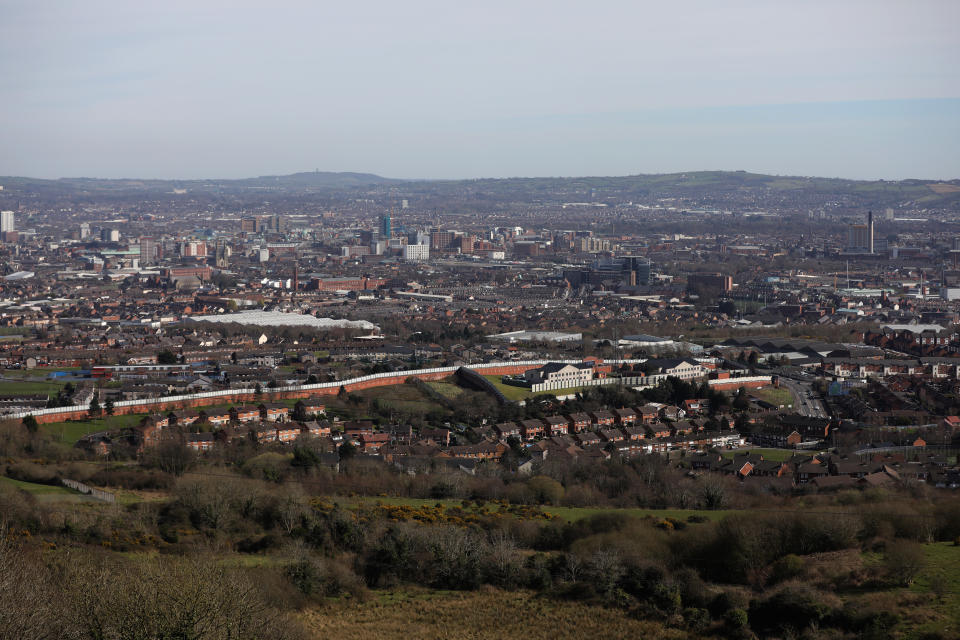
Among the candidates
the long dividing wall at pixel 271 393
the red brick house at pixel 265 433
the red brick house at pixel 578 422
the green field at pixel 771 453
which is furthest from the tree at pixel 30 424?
the green field at pixel 771 453

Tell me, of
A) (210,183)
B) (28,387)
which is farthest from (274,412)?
(210,183)

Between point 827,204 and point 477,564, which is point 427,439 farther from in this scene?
point 827,204

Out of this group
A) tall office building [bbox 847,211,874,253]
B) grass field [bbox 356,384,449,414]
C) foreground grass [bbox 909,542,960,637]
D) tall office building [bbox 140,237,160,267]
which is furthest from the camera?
tall office building [bbox 847,211,874,253]

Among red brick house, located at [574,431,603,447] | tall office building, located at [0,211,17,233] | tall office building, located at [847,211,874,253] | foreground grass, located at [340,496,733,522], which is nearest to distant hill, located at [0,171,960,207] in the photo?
tall office building, located at [847,211,874,253]

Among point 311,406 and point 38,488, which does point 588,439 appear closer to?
point 311,406

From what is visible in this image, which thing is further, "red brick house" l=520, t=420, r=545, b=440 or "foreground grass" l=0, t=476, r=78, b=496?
"red brick house" l=520, t=420, r=545, b=440

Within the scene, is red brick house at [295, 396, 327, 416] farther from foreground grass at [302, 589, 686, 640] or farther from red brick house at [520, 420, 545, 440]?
foreground grass at [302, 589, 686, 640]

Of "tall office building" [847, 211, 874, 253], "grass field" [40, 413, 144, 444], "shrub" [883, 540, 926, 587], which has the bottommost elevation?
"grass field" [40, 413, 144, 444]

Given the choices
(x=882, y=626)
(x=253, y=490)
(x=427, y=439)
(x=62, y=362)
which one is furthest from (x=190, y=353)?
(x=882, y=626)
